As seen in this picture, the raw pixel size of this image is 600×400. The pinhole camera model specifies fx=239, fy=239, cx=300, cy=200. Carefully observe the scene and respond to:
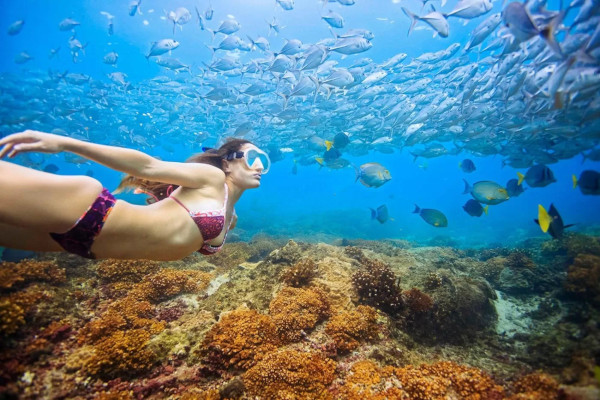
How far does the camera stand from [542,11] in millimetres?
5723

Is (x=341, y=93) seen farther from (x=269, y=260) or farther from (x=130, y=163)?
(x=130, y=163)

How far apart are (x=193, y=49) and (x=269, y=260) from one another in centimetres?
2887

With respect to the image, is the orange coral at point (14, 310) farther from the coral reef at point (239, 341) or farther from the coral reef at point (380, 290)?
the coral reef at point (380, 290)

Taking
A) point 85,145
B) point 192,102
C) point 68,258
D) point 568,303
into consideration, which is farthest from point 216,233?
point 192,102

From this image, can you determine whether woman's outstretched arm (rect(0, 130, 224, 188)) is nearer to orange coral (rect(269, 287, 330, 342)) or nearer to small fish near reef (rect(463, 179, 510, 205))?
orange coral (rect(269, 287, 330, 342))

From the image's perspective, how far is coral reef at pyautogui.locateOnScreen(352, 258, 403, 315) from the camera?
528 cm

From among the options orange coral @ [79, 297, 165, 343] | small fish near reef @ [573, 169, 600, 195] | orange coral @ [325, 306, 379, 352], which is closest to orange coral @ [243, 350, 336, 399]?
orange coral @ [325, 306, 379, 352]

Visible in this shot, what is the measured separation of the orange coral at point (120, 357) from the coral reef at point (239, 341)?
888 millimetres

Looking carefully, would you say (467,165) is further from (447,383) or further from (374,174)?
(447,383)

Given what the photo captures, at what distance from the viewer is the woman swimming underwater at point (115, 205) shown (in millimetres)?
2121

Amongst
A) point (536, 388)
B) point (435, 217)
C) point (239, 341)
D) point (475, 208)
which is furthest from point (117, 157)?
point (475, 208)

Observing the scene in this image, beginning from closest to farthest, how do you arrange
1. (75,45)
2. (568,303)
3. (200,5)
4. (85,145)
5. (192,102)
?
(85,145) → (568,303) → (75,45) → (200,5) → (192,102)

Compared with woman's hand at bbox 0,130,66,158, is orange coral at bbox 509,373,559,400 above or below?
below

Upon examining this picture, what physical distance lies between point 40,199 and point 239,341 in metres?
3.28
